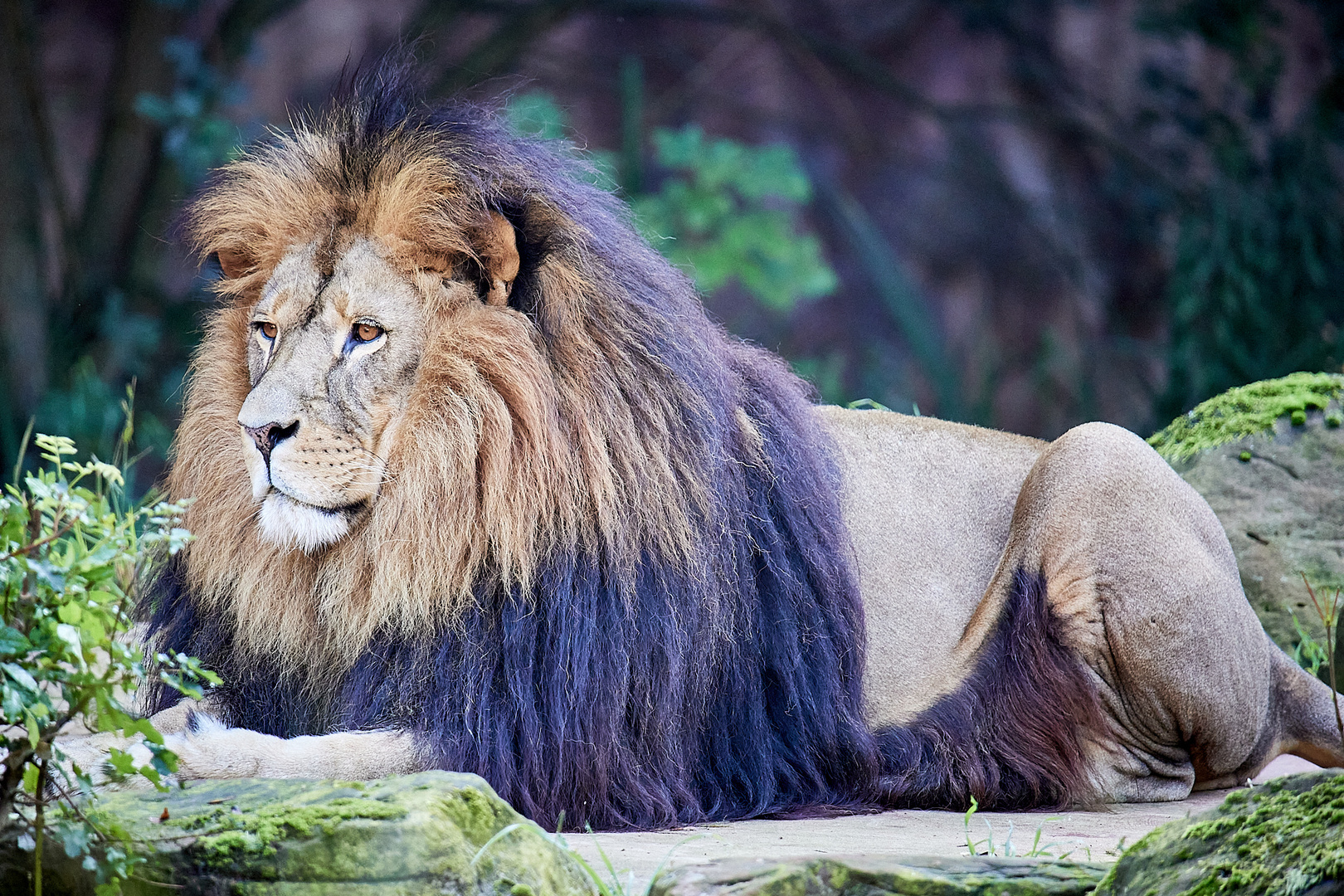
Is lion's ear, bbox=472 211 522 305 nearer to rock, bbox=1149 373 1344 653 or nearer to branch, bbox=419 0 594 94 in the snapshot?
rock, bbox=1149 373 1344 653

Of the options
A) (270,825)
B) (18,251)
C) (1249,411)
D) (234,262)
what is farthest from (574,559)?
(18,251)

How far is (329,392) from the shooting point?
2.96m

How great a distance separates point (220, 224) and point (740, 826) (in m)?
1.82

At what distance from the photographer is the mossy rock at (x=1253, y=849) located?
2.01 metres

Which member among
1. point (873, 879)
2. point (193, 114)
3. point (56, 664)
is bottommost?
point (873, 879)

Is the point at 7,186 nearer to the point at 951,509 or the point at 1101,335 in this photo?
the point at 951,509

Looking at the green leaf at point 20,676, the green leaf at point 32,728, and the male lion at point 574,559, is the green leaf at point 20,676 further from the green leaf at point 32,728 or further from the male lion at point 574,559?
the male lion at point 574,559

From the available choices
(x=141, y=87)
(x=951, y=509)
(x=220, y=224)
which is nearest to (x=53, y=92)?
(x=141, y=87)

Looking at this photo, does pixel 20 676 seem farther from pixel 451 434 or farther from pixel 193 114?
pixel 193 114

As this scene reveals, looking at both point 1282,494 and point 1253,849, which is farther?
point 1282,494

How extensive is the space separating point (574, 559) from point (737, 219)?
238 inches

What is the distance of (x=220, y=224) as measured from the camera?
3.39 metres

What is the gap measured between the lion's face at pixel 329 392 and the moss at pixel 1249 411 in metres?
2.99

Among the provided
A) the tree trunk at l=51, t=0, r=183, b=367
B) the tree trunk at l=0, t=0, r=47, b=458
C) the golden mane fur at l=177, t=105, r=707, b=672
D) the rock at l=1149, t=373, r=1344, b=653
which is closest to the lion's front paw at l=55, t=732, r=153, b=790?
the golden mane fur at l=177, t=105, r=707, b=672
